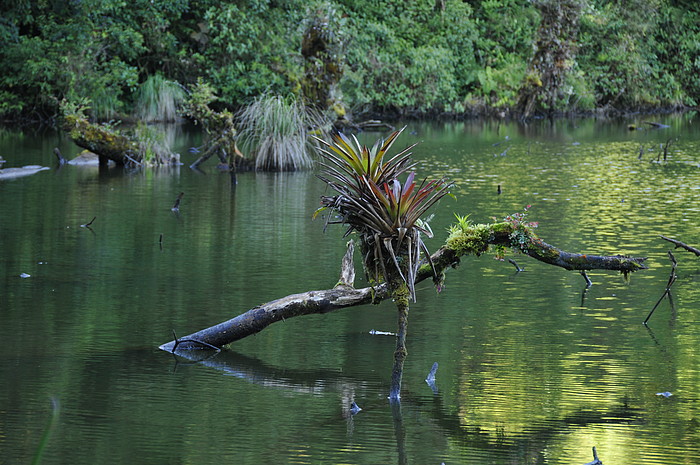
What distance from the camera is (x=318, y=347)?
9.52m

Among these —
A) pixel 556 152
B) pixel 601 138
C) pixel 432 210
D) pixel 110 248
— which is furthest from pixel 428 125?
pixel 110 248

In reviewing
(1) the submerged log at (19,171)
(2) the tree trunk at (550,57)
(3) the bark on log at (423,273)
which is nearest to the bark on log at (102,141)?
(1) the submerged log at (19,171)

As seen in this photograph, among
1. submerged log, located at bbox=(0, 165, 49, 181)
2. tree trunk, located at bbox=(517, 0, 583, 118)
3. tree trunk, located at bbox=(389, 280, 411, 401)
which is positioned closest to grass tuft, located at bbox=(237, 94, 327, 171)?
submerged log, located at bbox=(0, 165, 49, 181)

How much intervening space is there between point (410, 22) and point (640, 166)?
22.6 meters

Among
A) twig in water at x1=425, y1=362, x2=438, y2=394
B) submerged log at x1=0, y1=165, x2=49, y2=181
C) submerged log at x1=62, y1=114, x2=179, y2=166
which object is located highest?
submerged log at x1=62, y1=114, x2=179, y2=166

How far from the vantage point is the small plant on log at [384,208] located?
7512 mm

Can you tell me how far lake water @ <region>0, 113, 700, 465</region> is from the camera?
7.12 m

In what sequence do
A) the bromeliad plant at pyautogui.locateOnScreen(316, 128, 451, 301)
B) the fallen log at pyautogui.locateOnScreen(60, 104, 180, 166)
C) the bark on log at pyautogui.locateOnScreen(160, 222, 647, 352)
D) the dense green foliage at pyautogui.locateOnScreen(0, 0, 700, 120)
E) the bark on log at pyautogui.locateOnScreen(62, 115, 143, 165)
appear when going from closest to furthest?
the bromeliad plant at pyautogui.locateOnScreen(316, 128, 451, 301), the bark on log at pyautogui.locateOnScreen(160, 222, 647, 352), the bark on log at pyautogui.locateOnScreen(62, 115, 143, 165), the fallen log at pyautogui.locateOnScreen(60, 104, 180, 166), the dense green foliage at pyautogui.locateOnScreen(0, 0, 700, 120)

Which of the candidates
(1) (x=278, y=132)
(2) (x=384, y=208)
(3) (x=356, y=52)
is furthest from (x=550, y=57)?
(2) (x=384, y=208)

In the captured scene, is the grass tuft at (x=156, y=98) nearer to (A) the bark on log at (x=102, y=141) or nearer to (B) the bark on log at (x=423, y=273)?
(A) the bark on log at (x=102, y=141)

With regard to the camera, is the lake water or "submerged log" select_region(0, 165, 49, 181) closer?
the lake water

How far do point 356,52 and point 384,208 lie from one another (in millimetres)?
32977

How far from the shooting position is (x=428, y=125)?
39.4 meters

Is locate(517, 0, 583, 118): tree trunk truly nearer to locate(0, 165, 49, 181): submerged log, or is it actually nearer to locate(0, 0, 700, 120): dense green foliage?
locate(0, 0, 700, 120): dense green foliage
